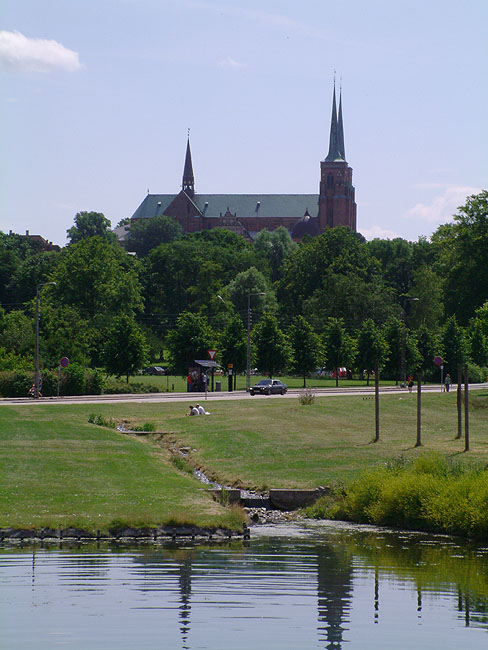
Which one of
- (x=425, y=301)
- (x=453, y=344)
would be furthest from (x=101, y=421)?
(x=425, y=301)

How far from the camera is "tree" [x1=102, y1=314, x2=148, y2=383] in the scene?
7462 cm

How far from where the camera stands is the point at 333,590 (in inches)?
649

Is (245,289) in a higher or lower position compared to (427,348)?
higher

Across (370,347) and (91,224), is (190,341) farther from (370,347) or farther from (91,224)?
(91,224)

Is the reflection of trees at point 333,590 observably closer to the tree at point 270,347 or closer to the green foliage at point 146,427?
the green foliage at point 146,427

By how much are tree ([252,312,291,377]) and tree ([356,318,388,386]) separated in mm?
10113

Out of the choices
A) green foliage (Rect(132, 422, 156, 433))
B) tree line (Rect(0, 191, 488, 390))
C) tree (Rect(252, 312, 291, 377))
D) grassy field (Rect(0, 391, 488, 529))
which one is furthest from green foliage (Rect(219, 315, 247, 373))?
green foliage (Rect(132, 422, 156, 433))

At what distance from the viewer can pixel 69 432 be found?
121 ft

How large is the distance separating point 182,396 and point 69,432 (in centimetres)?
2698

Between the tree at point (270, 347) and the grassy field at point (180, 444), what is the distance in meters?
26.4

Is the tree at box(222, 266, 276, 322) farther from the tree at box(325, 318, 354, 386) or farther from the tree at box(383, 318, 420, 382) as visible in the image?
the tree at box(325, 318, 354, 386)

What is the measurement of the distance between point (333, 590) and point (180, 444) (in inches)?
808

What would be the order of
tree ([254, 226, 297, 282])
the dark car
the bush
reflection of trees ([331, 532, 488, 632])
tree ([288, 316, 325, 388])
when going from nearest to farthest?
reflection of trees ([331, 532, 488, 632]) → the dark car → the bush → tree ([288, 316, 325, 388]) → tree ([254, 226, 297, 282])

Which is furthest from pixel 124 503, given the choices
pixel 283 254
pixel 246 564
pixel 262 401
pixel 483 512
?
pixel 283 254
